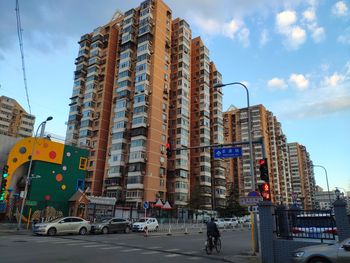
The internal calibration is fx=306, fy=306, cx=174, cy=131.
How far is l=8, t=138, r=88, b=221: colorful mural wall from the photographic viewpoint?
39.0 m

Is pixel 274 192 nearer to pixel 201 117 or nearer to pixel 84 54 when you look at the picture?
pixel 201 117

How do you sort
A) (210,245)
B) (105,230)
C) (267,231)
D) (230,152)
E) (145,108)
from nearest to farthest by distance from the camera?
(267,231)
(210,245)
(230,152)
(105,230)
(145,108)

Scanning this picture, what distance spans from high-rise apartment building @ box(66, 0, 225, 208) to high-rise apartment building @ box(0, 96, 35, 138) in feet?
137

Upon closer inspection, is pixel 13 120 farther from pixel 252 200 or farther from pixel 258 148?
pixel 252 200

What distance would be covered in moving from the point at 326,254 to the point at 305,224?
3761mm

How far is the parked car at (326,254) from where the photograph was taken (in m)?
8.20

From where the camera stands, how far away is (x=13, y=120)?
11012 cm

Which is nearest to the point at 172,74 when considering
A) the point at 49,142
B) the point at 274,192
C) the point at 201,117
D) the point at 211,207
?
the point at 201,117

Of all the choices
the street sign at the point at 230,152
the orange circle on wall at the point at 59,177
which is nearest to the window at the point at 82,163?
the orange circle on wall at the point at 59,177

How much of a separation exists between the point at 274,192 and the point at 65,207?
92.4 metres

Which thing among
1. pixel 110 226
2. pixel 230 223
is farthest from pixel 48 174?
pixel 230 223

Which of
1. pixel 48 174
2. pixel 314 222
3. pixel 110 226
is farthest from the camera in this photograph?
pixel 48 174

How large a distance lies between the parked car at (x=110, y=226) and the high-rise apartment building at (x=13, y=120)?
84.5 metres

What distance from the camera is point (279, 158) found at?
5059 inches
